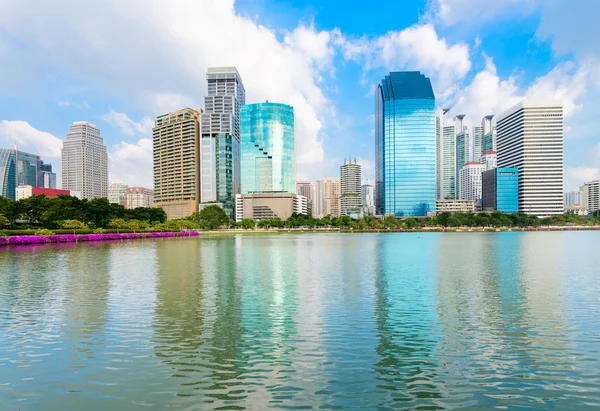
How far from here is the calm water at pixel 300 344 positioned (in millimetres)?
11703

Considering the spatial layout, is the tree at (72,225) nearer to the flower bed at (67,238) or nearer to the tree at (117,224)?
the flower bed at (67,238)

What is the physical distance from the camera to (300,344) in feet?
54.8

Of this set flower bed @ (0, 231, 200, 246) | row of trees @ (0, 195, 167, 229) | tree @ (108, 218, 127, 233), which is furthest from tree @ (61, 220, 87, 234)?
tree @ (108, 218, 127, 233)

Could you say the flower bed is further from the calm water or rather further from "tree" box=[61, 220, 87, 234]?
the calm water

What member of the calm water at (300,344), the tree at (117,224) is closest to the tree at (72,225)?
the tree at (117,224)

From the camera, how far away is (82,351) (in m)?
15.9

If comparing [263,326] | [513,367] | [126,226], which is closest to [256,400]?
[263,326]

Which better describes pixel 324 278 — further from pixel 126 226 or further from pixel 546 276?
pixel 126 226

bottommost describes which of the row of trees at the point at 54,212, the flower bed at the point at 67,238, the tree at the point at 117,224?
the flower bed at the point at 67,238

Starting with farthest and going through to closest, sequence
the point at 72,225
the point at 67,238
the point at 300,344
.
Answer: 1. the point at 72,225
2. the point at 67,238
3. the point at 300,344

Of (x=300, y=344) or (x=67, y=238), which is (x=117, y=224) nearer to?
(x=67, y=238)

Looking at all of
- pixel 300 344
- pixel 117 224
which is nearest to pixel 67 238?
pixel 117 224

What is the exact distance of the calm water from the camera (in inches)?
461

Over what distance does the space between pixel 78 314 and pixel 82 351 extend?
7.20 m
